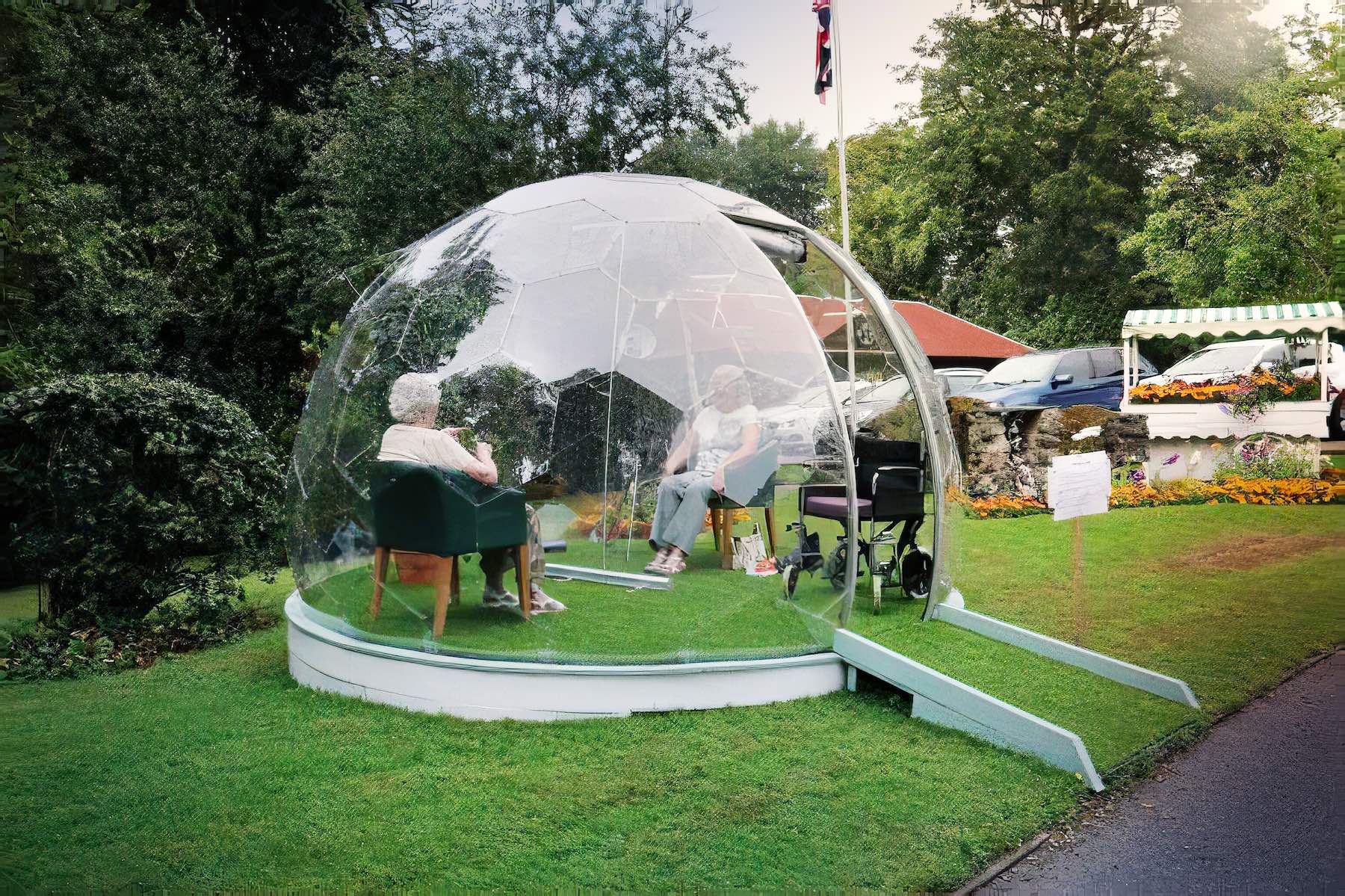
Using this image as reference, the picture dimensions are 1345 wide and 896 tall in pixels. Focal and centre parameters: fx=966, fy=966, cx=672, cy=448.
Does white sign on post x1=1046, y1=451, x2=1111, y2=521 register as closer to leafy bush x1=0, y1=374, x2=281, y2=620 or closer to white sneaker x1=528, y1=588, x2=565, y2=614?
white sneaker x1=528, y1=588, x2=565, y2=614

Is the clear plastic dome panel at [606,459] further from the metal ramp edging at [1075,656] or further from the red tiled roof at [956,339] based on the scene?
the red tiled roof at [956,339]

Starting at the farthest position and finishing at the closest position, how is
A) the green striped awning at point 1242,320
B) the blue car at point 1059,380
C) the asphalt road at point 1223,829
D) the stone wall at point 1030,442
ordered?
the blue car at point 1059,380 → the green striped awning at point 1242,320 → the stone wall at point 1030,442 → the asphalt road at point 1223,829

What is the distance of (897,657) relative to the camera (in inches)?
211

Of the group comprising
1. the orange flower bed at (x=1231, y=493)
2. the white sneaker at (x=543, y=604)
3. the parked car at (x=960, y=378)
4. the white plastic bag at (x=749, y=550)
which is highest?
the parked car at (x=960, y=378)

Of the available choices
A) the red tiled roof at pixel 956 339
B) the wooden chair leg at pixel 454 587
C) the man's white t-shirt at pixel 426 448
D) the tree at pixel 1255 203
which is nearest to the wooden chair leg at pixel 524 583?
the wooden chair leg at pixel 454 587

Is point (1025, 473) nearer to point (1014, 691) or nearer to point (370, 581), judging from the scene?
point (1014, 691)

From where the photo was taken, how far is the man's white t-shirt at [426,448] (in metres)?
5.55

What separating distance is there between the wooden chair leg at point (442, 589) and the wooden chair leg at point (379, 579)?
1.29 ft

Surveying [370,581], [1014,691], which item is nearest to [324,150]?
[370,581]

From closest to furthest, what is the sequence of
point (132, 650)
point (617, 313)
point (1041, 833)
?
point (1041, 833) → point (617, 313) → point (132, 650)

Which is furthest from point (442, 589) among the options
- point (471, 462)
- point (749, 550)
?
point (749, 550)

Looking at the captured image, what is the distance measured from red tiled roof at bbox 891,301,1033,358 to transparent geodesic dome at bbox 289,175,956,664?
2232cm

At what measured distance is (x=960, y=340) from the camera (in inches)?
1096

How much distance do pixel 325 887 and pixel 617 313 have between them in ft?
11.0
